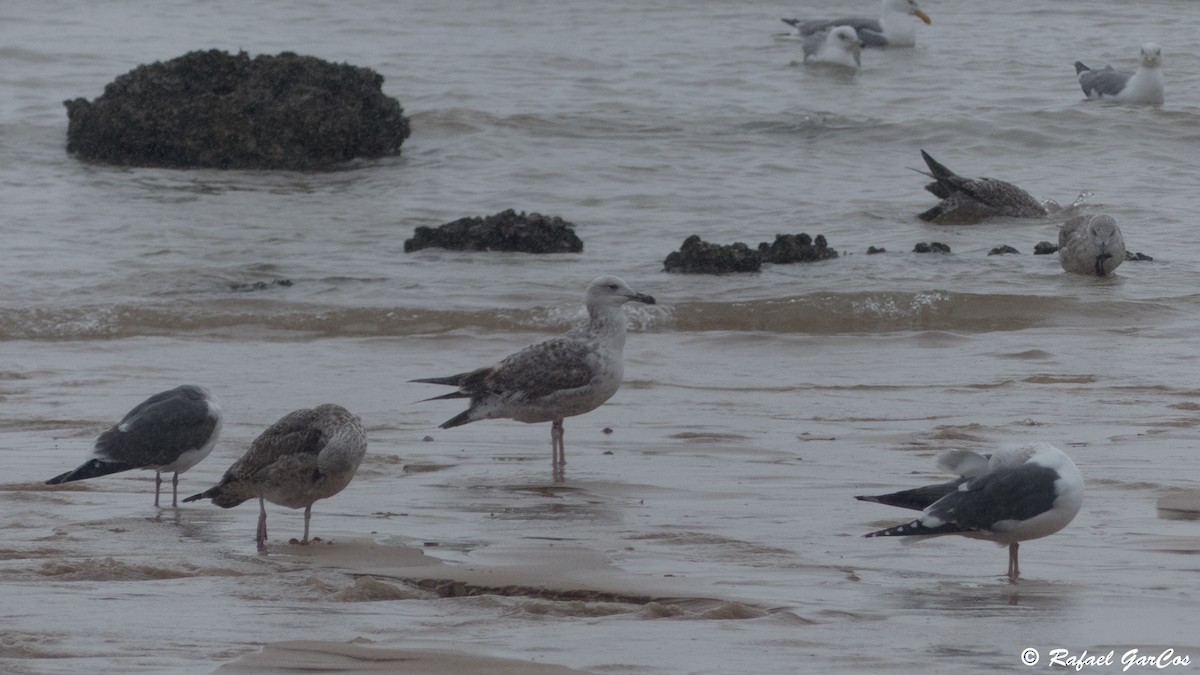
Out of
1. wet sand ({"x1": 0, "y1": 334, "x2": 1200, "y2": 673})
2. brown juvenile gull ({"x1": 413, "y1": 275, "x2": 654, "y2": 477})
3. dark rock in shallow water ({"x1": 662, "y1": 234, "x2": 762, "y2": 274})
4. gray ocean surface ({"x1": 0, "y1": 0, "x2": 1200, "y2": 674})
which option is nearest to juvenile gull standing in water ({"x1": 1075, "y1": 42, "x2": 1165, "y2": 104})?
gray ocean surface ({"x1": 0, "y1": 0, "x2": 1200, "y2": 674})

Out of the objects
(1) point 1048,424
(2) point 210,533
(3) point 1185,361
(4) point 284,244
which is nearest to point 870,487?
(1) point 1048,424

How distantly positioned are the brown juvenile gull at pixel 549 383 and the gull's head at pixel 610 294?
23cm

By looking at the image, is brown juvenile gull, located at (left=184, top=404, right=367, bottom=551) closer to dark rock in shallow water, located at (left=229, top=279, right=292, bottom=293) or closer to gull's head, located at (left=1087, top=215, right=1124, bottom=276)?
dark rock in shallow water, located at (left=229, top=279, right=292, bottom=293)

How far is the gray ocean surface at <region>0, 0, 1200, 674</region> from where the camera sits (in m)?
4.50

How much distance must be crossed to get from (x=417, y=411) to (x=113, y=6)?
23077mm

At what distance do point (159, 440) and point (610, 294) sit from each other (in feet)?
8.22

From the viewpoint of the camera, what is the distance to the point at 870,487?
21.1ft

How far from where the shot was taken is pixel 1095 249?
12.8 m

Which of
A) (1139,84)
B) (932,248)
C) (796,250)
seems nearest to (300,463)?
(796,250)

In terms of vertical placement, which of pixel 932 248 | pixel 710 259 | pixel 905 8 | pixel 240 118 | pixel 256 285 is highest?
pixel 905 8

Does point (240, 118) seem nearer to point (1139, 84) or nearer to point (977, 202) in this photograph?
point (977, 202)

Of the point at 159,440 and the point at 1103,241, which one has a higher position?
the point at 1103,241

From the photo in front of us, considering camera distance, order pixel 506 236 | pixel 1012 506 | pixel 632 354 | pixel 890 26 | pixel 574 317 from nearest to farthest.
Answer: pixel 1012 506
pixel 632 354
pixel 574 317
pixel 506 236
pixel 890 26

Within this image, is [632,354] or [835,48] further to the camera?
Answer: [835,48]
